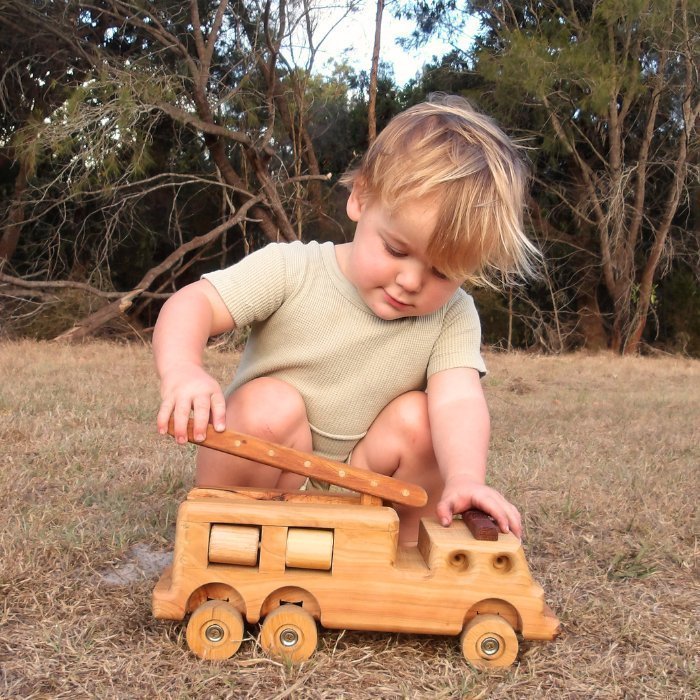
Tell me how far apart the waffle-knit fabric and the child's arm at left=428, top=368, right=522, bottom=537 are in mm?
53

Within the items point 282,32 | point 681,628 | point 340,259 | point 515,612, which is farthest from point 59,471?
point 282,32

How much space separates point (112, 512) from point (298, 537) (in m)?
0.91

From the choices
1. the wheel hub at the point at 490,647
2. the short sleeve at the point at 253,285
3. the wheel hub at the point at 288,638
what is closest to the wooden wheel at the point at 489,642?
the wheel hub at the point at 490,647

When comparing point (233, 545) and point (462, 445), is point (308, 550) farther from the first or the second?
point (462, 445)

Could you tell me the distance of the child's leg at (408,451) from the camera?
1.67 meters

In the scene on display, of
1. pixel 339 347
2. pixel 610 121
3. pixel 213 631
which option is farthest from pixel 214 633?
pixel 610 121

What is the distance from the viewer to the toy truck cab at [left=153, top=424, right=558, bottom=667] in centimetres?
125

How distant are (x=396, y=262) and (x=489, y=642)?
0.69 meters

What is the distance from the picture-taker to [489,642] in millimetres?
1272

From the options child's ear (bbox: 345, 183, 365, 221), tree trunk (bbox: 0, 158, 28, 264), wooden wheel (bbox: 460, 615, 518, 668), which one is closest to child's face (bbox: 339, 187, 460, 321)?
child's ear (bbox: 345, 183, 365, 221)

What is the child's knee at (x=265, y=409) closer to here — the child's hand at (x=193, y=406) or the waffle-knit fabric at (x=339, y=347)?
the waffle-knit fabric at (x=339, y=347)

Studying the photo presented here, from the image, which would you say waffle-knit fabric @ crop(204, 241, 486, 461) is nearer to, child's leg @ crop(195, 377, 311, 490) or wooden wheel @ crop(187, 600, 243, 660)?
child's leg @ crop(195, 377, 311, 490)

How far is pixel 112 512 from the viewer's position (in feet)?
6.57

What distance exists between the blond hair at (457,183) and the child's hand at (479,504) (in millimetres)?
404
